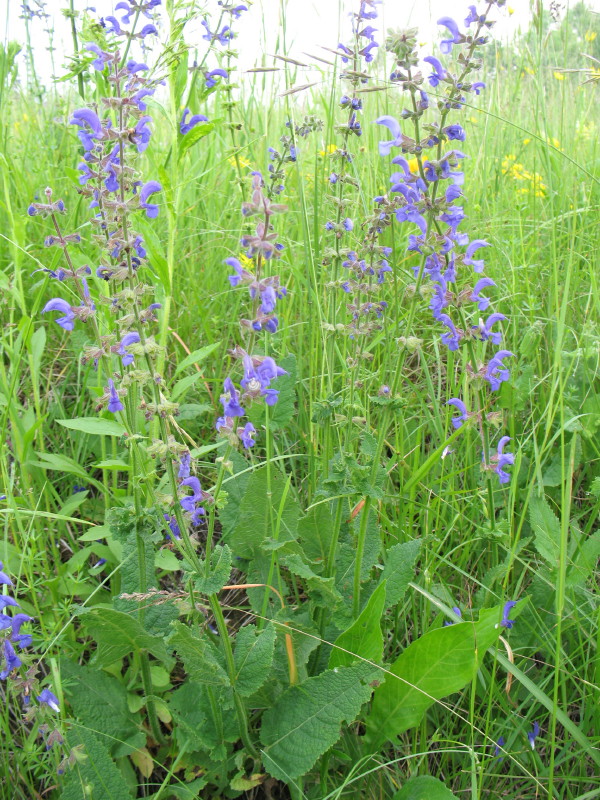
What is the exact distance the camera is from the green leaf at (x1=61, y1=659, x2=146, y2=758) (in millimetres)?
1641

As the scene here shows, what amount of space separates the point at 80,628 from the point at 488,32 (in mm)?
→ 1990

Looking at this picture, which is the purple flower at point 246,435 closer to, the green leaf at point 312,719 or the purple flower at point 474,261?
the green leaf at point 312,719

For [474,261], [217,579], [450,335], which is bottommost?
[217,579]

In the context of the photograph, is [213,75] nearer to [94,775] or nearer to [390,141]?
[390,141]

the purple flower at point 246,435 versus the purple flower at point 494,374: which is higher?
the purple flower at point 246,435

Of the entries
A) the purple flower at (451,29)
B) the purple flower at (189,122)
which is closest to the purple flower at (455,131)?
the purple flower at (451,29)

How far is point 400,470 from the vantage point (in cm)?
215

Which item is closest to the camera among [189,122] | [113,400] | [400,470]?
[113,400]

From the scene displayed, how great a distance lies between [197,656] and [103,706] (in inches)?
19.5

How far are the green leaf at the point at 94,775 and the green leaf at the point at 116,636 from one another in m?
0.20

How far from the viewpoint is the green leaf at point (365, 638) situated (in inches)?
59.1

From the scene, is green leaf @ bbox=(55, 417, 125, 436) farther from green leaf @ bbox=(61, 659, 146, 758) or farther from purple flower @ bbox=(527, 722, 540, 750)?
purple flower @ bbox=(527, 722, 540, 750)

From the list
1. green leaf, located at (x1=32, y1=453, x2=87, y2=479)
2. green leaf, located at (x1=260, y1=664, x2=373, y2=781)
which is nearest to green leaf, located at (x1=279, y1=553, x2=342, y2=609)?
green leaf, located at (x1=260, y1=664, x2=373, y2=781)

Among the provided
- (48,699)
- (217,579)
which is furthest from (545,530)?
(48,699)
